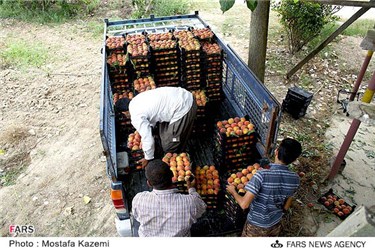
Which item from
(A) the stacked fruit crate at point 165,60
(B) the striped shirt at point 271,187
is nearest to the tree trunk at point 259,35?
(A) the stacked fruit crate at point 165,60

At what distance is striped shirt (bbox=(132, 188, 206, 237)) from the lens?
2.80 metres

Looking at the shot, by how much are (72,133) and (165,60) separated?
2.43 m

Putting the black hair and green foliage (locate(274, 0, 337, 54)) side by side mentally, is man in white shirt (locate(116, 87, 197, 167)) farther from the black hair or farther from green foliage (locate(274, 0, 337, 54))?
green foliage (locate(274, 0, 337, 54))

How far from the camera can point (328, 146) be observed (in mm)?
5547

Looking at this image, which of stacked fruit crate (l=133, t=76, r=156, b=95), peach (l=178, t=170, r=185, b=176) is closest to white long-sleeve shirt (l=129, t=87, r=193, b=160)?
peach (l=178, t=170, r=185, b=176)

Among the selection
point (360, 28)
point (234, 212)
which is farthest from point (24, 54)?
point (360, 28)

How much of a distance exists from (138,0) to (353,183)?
10.0 m

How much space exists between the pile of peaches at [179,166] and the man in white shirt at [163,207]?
2.52ft

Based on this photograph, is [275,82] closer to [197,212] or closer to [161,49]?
[161,49]

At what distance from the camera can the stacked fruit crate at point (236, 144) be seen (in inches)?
161

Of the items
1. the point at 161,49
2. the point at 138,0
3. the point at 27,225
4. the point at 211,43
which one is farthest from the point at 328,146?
the point at 138,0

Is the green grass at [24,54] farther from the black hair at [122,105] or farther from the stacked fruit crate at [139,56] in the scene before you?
the black hair at [122,105]

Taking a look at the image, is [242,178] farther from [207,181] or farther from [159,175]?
[159,175]

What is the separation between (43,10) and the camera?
11711mm
